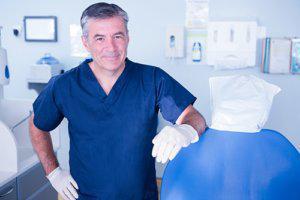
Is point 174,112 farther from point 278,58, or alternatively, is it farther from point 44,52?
point 44,52

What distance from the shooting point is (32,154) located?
1813 mm

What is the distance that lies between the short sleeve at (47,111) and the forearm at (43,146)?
0.04 meters

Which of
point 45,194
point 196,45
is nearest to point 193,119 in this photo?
point 45,194

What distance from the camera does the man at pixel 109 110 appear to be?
125 cm

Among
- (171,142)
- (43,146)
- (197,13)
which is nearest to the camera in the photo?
(171,142)

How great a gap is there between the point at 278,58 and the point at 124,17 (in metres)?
1.56

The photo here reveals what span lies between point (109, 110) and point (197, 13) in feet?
5.02

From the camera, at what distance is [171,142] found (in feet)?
3.22

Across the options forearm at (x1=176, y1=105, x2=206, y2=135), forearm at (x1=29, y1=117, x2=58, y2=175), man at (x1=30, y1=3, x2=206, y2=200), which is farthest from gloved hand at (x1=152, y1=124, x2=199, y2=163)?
forearm at (x1=29, y1=117, x2=58, y2=175)

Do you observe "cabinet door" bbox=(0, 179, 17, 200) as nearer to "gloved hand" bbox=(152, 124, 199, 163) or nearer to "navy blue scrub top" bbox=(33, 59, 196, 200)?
"navy blue scrub top" bbox=(33, 59, 196, 200)

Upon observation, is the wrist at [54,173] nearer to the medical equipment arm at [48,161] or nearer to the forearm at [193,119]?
the medical equipment arm at [48,161]

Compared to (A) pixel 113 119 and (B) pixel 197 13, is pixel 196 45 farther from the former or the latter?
(A) pixel 113 119

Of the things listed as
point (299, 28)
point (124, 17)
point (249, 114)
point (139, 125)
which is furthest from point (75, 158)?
point (299, 28)

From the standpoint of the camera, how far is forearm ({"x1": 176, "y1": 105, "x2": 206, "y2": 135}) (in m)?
→ 1.09
